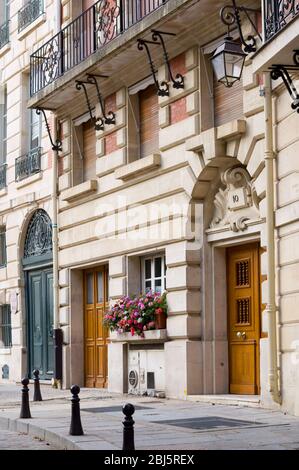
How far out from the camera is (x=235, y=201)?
51.1ft

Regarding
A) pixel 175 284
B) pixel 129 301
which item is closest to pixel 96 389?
pixel 129 301

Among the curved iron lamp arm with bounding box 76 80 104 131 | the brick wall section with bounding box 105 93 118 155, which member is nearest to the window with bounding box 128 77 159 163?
the brick wall section with bounding box 105 93 118 155

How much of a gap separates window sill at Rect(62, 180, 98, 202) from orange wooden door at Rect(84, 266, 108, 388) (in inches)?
63.3

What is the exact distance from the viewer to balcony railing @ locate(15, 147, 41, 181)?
22781 mm

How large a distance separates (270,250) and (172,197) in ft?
11.1

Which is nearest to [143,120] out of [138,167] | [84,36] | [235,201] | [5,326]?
[138,167]

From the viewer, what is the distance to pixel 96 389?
19656 mm

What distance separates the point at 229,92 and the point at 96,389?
282 inches

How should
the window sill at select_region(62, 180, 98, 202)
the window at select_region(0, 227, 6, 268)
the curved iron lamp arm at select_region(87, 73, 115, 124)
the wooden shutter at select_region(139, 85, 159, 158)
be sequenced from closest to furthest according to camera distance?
the wooden shutter at select_region(139, 85, 159, 158) < the curved iron lamp arm at select_region(87, 73, 115, 124) < the window sill at select_region(62, 180, 98, 202) < the window at select_region(0, 227, 6, 268)

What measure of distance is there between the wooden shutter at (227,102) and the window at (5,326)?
34.9ft

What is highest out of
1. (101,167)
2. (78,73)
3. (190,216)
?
(78,73)

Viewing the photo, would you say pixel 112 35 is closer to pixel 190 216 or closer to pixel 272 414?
pixel 190 216

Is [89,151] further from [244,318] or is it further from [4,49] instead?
[244,318]

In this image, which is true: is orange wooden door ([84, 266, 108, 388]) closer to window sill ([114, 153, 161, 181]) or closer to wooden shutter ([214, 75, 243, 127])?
window sill ([114, 153, 161, 181])
